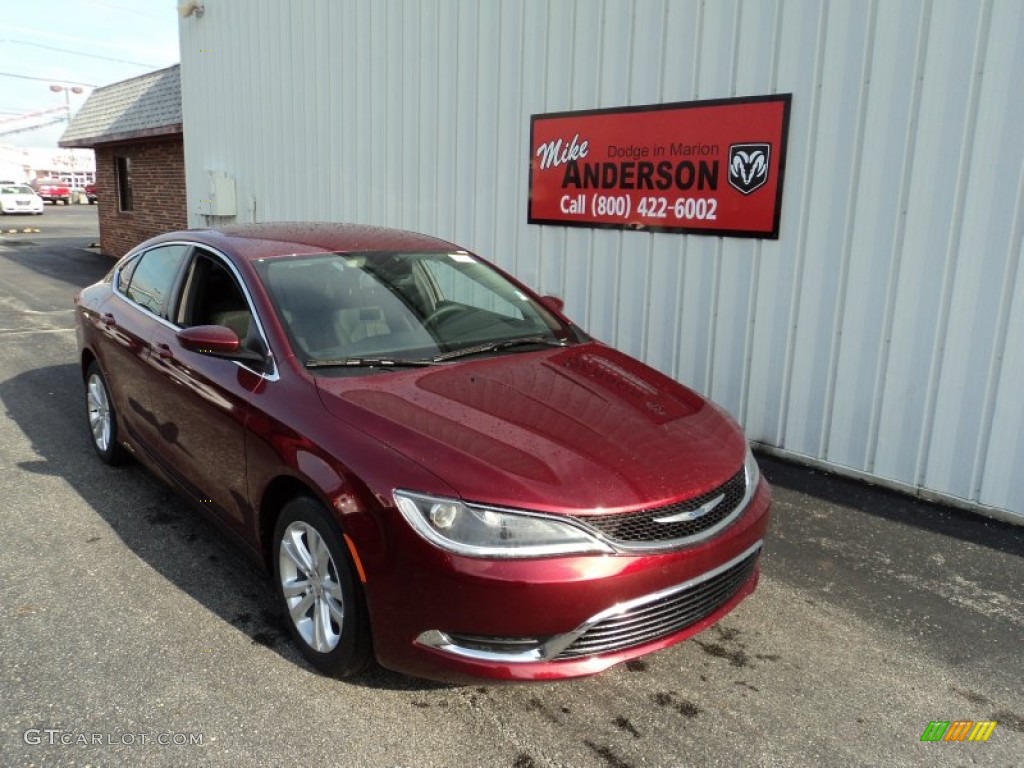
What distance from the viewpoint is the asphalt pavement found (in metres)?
2.63

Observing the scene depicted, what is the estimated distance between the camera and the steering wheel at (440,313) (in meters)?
3.80

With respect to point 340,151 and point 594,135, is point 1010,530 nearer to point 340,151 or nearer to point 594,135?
point 594,135

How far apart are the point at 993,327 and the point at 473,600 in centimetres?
367

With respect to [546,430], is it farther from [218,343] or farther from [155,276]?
[155,276]

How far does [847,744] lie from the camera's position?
2689 mm

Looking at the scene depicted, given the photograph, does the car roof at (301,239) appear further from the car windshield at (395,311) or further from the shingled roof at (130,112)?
the shingled roof at (130,112)

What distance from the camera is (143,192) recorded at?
16.9 metres

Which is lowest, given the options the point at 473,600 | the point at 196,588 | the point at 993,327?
the point at 196,588

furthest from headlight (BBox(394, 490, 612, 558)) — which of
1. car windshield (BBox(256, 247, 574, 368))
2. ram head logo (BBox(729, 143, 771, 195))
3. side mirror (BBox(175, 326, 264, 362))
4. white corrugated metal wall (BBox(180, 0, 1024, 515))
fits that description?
ram head logo (BBox(729, 143, 771, 195))

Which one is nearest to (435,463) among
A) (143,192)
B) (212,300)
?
(212,300)

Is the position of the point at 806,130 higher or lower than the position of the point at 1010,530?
higher

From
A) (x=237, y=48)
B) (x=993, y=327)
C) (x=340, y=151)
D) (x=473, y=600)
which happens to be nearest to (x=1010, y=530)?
(x=993, y=327)

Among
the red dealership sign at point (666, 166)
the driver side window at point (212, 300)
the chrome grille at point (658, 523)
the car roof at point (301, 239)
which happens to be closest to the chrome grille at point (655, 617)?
the chrome grille at point (658, 523)

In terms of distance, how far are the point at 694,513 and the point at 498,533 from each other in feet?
2.31
